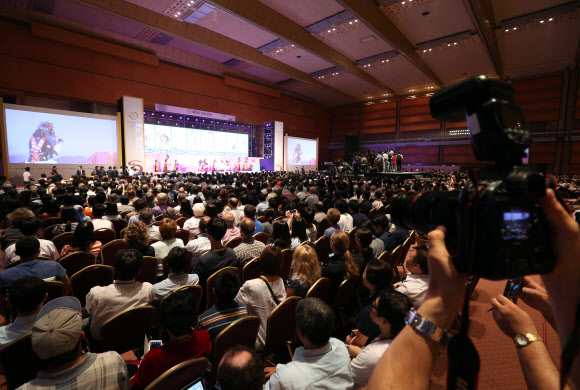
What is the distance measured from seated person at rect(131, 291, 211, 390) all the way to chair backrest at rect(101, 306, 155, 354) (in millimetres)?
489

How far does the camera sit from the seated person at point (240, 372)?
1052 mm

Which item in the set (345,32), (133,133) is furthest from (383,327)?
(133,133)

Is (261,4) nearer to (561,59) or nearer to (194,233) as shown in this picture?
(194,233)

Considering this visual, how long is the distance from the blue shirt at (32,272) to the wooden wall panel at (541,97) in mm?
21627

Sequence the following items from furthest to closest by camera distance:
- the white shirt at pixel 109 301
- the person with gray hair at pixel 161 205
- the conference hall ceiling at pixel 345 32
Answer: the conference hall ceiling at pixel 345 32 → the person with gray hair at pixel 161 205 → the white shirt at pixel 109 301

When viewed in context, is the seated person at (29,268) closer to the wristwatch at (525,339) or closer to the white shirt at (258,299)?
the white shirt at (258,299)

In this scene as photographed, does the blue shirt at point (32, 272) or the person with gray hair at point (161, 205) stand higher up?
the person with gray hair at point (161, 205)

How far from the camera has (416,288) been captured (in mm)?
2205

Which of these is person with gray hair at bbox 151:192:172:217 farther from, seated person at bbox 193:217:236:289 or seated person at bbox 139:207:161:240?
seated person at bbox 193:217:236:289

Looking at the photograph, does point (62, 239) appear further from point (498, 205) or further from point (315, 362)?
point (498, 205)

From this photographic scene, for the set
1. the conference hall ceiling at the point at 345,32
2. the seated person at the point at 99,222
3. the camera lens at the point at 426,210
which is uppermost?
the conference hall ceiling at the point at 345,32

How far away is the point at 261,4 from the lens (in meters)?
10.8

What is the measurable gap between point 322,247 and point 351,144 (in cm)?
2048

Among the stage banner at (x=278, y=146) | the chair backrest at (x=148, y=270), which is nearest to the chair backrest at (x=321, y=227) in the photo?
the chair backrest at (x=148, y=270)
